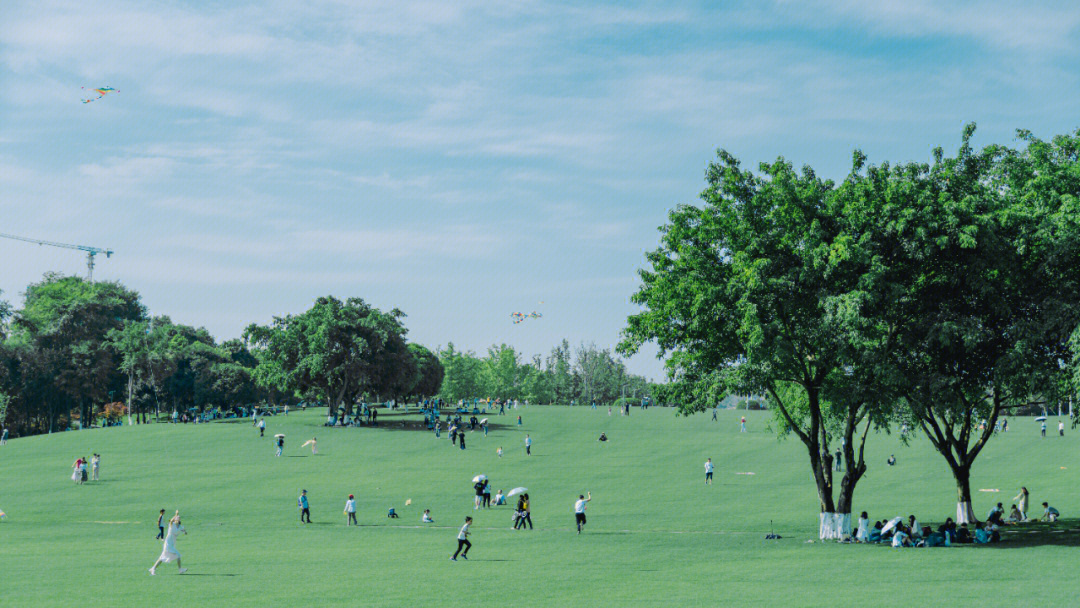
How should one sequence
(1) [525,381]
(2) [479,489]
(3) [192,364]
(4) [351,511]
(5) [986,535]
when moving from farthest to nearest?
(1) [525,381] < (3) [192,364] < (2) [479,489] < (4) [351,511] < (5) [986,535]

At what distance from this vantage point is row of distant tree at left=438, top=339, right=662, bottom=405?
15975cm

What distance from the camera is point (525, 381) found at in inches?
6565

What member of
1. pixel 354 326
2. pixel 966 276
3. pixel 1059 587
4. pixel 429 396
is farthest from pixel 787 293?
pixel 429 396

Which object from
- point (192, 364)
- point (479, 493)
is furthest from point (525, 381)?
point (479, 493)

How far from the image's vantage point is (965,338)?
29906mm

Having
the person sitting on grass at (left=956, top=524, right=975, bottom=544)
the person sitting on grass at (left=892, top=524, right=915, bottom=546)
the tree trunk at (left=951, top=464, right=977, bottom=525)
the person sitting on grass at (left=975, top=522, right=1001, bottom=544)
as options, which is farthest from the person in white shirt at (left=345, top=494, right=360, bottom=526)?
the tree trunk at (left=951, top=464, right=977, bottom=525)

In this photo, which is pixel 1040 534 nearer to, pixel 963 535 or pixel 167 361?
pixel 963 535

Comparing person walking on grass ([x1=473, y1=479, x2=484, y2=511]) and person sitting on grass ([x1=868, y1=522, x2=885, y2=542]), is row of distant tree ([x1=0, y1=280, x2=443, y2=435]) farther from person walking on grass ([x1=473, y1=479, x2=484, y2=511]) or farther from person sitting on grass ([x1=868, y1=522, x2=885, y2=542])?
person sitting on grass ([x1=868, y1=522, x2=885, y2=542])

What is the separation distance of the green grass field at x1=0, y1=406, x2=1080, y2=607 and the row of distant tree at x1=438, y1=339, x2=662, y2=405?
77527mm

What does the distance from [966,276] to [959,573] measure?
1064 cm

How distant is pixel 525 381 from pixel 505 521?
125 m

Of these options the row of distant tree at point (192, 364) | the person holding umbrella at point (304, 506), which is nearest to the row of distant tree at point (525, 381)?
the row of distant tree at point (192, 364)

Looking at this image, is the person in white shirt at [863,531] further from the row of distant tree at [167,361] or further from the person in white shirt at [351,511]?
the row of distant tree at [167,361]

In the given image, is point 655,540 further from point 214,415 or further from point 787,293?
point 214,415
